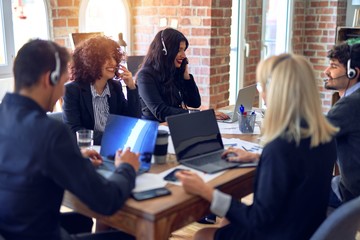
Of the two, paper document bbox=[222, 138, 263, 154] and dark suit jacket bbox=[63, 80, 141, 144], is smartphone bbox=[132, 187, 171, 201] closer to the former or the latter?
paper document bbox=[222, 138, 263, 154]

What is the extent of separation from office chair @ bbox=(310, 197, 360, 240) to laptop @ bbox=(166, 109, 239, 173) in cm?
46

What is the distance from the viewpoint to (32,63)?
4.58 feet

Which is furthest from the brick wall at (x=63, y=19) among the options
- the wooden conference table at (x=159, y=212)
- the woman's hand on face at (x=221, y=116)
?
the wooden conference table at (x=159, y=212)

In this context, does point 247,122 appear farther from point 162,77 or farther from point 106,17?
point 106,17

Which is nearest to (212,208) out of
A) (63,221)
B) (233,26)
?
(63,221)

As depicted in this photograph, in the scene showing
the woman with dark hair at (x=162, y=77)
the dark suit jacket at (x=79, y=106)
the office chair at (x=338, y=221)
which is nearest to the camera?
the office chair at (x=338, y=221)

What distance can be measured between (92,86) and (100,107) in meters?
0.12

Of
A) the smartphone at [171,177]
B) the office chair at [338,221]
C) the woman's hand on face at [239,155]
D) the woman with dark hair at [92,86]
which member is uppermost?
the woman with dark hair at [92,86]

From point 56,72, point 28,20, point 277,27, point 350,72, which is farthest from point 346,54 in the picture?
point 277,27

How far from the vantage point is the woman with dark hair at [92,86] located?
7.89 ft

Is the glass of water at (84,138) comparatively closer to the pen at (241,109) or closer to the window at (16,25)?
the pen at (241,109)

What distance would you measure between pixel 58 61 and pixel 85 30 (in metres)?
2.10

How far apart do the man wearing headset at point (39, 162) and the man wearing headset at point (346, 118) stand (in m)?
1.05

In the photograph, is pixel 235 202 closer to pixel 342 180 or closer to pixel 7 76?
pixel 342 180
